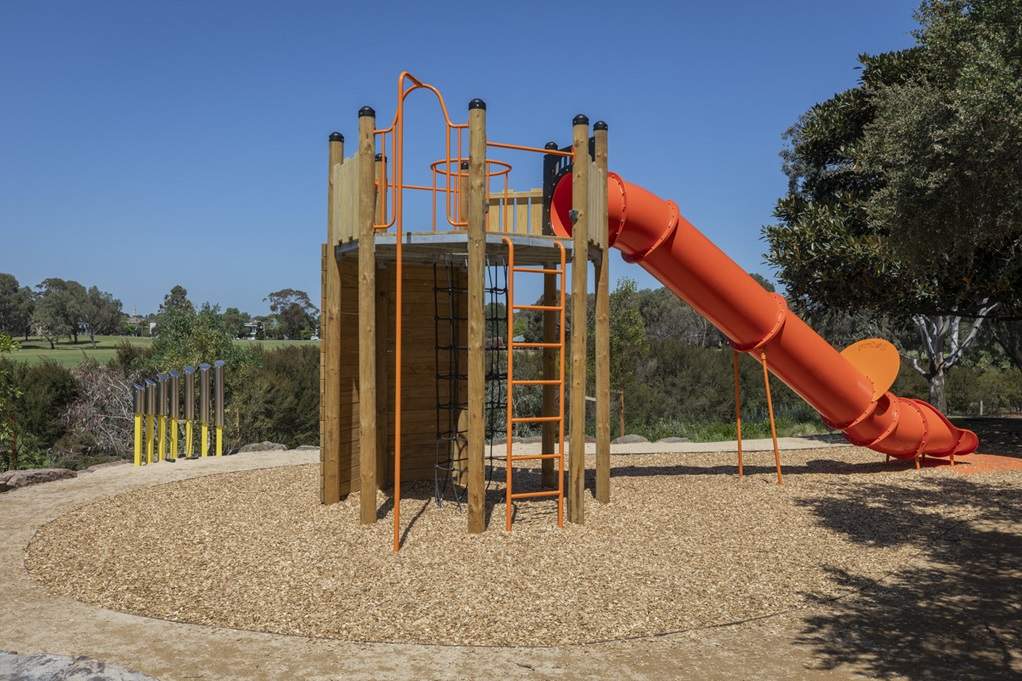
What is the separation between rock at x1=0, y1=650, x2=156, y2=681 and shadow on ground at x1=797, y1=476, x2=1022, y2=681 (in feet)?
16.3

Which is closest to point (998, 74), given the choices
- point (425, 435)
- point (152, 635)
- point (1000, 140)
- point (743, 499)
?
point (1000, 140)

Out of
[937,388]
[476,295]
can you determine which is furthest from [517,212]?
[937,388]

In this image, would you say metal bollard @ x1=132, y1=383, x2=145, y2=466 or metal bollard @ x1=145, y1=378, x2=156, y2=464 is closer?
metal bollard @ x1=132, y1=383, x2=145, y2=466

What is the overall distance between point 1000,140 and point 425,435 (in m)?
8.72

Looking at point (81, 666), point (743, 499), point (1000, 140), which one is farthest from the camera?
point (743, 499)

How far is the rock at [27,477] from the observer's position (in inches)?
508

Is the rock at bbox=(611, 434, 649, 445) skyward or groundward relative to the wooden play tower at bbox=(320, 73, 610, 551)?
groundward

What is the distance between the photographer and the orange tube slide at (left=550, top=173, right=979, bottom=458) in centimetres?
1144

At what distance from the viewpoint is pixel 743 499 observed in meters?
12.0

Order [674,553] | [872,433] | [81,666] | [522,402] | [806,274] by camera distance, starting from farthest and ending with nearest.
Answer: [522,402], [806,274], [872,433], [674,553], [81,666]

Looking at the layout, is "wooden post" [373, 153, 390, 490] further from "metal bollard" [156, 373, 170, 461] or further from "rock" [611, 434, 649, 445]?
"rock" [611, 434, 649, 445]

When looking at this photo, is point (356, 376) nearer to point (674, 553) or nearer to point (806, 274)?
point (674, 553)

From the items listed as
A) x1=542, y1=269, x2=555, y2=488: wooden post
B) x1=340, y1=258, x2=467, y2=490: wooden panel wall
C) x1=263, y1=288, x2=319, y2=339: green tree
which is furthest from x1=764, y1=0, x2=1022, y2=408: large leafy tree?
x1=263, y1=288, x2=319, y2=339: green tree

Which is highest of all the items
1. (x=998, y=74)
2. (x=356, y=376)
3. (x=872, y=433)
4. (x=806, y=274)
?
(x=998, y=74)
